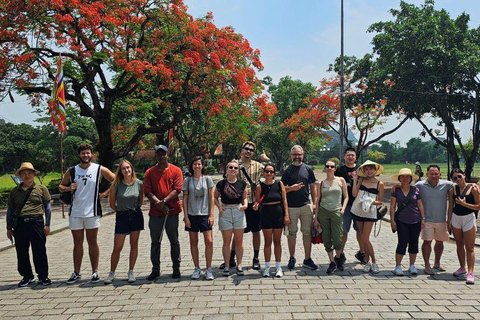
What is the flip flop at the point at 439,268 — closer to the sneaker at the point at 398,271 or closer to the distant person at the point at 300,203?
the sneaker at the point at 398,271

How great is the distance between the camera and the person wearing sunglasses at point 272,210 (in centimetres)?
541

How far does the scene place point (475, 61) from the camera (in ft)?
57.1

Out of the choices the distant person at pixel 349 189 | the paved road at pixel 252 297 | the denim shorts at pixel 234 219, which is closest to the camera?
the paved road at pixel 252 297

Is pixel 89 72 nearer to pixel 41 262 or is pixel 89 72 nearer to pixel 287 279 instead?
pixel 41 262

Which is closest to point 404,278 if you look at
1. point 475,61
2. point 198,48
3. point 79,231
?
point 79,231

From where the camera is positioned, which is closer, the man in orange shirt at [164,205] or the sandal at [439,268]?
the man in orange shirt at [164,205]

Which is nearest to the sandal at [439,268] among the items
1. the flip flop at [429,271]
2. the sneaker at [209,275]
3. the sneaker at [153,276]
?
the flip flop at [429,271]

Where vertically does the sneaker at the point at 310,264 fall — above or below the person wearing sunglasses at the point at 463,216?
below

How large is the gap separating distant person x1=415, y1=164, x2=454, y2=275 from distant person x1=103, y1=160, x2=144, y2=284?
4.03 metres

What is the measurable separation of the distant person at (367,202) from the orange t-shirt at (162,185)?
8.58 ft

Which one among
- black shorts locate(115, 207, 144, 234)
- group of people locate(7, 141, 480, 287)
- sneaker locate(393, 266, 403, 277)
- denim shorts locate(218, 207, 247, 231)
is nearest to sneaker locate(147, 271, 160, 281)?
group of people locate(7, 141, 480, 287)

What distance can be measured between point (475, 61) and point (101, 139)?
1735 cm

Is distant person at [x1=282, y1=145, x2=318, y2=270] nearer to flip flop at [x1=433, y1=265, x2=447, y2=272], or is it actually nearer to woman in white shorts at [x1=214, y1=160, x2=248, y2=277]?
woman in white shorts at [x1=214, y1=160, x2=248, y2=277]

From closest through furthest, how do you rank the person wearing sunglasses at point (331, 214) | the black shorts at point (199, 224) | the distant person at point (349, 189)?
the black shorts at point (199, 224)
the person wearing sunglasses at point (331, 214)
the distant person at point (349, 189)
